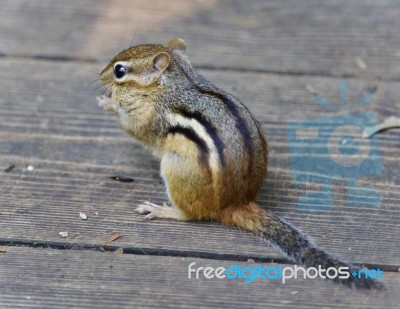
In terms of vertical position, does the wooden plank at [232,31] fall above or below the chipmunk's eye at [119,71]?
above

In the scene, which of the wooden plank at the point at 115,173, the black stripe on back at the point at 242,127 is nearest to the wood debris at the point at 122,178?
the wooden plank at the point at 115,173

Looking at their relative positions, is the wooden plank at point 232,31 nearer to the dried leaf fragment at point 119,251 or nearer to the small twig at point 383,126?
the small twig at point 383,126

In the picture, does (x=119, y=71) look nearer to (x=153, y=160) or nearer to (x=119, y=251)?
(x=153, y=160)

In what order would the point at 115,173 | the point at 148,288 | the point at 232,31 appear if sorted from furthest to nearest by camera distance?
1. the point at 232,31
2. the point at 115,173
3. the point at 148,288

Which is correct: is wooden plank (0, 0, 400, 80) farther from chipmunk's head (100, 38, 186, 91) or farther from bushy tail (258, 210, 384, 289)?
bushy tail (258, 210, 384, 289)

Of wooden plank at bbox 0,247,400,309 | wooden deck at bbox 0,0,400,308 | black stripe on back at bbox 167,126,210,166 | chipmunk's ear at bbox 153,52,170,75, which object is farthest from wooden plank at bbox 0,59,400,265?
chipmunk's ear at bbox 153,52,170,75

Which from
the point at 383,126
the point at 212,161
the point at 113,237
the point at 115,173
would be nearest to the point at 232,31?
the point at 383,126
